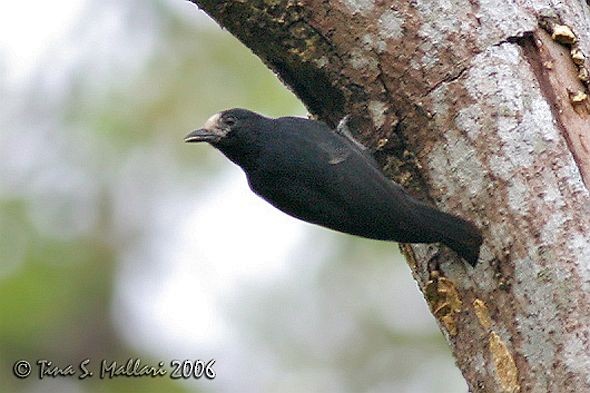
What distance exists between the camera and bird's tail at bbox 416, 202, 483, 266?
145 inches

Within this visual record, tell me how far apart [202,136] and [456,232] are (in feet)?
4.97

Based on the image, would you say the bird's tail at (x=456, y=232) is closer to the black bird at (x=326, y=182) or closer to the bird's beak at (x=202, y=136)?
the black bird at (x=326, y=182)

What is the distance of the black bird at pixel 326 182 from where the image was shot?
379 centimetres

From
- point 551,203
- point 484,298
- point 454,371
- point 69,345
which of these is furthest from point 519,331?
point 454,371

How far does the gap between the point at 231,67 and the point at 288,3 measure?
4.16 m

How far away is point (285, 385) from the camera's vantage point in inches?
351

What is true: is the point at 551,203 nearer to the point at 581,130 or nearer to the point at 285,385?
the point at 581,130
